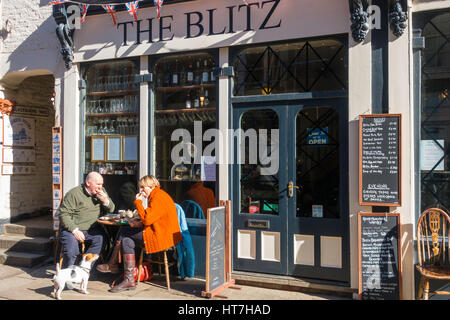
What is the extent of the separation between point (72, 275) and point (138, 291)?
33.4 inches

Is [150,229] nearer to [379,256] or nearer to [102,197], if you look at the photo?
[102,197]

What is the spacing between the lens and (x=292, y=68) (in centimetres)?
583

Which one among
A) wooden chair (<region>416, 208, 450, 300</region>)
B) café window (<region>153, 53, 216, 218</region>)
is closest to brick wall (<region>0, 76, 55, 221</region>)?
café window (<region>153, 53, 216, 218</region>)

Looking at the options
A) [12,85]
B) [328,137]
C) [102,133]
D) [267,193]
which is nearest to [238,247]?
[267,193]

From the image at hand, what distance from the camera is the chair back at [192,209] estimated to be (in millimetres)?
6242

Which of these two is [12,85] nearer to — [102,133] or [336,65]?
[102,133]

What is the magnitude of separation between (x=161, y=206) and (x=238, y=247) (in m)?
1.25

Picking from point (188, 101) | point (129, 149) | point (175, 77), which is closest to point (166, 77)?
point (175, 77)

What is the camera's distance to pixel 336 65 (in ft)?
18.3

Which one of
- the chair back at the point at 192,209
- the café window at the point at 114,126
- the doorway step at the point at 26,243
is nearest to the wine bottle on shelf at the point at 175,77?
the café window at the point at 114,126

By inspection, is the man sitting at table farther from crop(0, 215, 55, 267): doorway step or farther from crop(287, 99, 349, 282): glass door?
crop(287, 99, 349, 282): glass door

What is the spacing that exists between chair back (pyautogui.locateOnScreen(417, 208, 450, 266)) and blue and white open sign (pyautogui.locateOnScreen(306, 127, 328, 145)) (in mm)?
1474

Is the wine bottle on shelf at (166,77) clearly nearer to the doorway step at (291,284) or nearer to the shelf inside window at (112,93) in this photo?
the shelf inside window at (112,93)

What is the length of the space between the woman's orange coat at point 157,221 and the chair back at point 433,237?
9.56 ft
